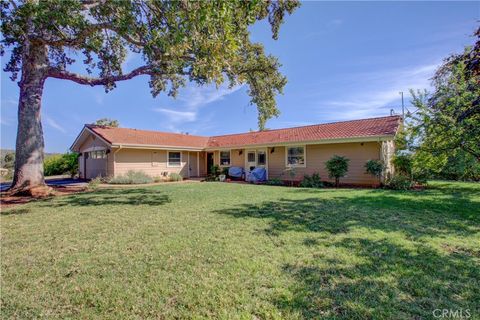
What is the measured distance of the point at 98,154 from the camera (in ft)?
57.6

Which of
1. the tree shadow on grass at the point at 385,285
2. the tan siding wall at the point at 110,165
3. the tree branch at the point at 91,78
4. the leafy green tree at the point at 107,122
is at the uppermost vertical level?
the leafy green tree at the point at 107,122

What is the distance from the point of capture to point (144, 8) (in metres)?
7.40

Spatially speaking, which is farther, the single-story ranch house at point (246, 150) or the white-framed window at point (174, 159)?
the white-framed window at point (174, 159)

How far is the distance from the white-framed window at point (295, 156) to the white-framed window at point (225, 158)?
18.0 ft

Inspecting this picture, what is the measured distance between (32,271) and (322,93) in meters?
18.5

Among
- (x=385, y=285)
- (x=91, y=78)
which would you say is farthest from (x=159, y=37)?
(x=385, y=285)

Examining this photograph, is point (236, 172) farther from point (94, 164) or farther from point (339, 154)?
point (94, 164)

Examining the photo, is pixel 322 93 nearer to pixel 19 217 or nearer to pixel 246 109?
pixel 246 109

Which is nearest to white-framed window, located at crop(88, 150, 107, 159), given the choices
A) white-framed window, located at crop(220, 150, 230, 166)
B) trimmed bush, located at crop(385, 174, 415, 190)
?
white-framed window, located at crop(220, 150, 230, 166)

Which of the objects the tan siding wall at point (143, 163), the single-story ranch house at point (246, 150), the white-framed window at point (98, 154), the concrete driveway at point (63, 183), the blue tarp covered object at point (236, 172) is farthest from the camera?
the blue tarp covered object at point (236, 172)

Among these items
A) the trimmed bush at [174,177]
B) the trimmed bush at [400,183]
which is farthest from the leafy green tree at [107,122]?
the trimmed bush at [400,183]

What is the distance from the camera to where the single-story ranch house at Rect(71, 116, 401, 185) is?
1315 cm

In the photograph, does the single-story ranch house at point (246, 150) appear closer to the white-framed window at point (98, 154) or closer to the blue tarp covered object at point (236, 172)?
the white-framed window at point (98, 154)

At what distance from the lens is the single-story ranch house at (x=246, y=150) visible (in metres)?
13.1
